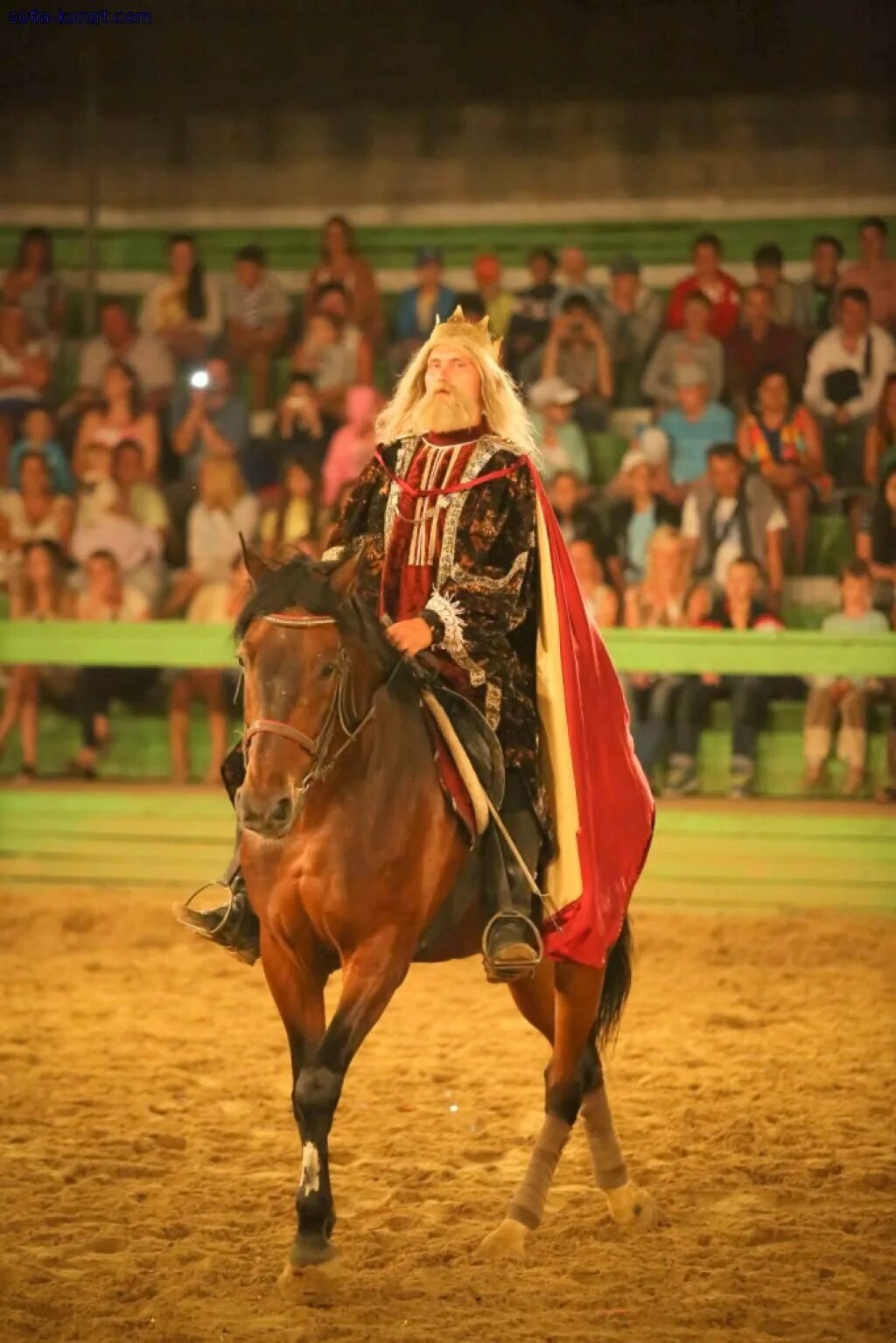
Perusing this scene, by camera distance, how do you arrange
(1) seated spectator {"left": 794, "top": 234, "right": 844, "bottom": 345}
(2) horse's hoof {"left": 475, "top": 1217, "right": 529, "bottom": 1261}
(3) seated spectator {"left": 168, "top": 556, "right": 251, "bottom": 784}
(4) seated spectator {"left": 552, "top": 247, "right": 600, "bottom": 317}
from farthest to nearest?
(4) seated spectator {"left": 552, "top": 247, "right": 600, "bottom": 317}
(1) seated spectator {"left": 794, "top": 234, "right": 844, "bottom": 345}
(3) seated spectator {"left": 168, "top": 556, "right": 251, "bottom": 784}
(2) horse's hoof {"left": 475, "top": 1217, "right": 529, "bottom": 1261}

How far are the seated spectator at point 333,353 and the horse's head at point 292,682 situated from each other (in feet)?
20.5

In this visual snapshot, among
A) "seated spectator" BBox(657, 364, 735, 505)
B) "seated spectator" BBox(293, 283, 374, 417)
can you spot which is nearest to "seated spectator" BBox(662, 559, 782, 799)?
"seated spectator" BBox(657, 364, 735, 505)

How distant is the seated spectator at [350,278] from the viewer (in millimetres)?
10047

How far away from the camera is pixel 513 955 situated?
382cm

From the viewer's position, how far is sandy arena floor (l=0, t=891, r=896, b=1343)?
11.6 ft

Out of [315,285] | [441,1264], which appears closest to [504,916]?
[441,1264]

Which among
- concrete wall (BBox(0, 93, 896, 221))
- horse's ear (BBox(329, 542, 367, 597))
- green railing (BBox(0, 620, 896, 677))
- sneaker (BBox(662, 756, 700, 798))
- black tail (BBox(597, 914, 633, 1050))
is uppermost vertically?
concrete wall (BBox(0, 93, 896, 221))

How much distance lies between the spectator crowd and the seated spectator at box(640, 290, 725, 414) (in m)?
0.01

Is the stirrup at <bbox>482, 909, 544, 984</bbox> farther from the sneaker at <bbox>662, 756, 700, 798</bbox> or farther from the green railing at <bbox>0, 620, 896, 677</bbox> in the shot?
the sneaker at <bbox>662, 756, 700, 798</bbox>

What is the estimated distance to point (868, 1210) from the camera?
416 centimetres

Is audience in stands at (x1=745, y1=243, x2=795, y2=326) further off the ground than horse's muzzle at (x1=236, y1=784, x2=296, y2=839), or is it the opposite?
audience in stands at (x1=745, y1=243, x2=795, y2=326)

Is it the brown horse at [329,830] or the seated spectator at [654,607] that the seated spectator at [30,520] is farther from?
the brown horse at [329,830]

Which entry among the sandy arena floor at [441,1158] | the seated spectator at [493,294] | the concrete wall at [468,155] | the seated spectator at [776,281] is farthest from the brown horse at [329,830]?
the concrete wall at [468,155]

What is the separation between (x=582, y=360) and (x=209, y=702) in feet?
8.86
